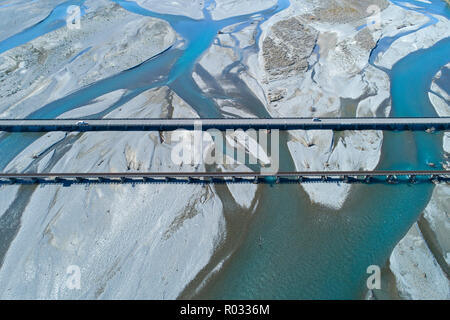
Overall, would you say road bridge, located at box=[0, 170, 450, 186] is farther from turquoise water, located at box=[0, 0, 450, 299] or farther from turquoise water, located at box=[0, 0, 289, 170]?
turquoise water, located at box=[0, 0, 289, 170]

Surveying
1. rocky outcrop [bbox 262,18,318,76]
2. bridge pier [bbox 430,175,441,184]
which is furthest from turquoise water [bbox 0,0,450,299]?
rocky outcrop [bbox 262,18,318,76]

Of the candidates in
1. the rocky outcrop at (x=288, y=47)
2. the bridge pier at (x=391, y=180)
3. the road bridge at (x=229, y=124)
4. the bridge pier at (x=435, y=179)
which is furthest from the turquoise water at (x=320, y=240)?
the rocky outcrop at (x=288, y=47)

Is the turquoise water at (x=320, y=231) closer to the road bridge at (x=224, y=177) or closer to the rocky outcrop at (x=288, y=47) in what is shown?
the road bridge at (x=224, y=177)

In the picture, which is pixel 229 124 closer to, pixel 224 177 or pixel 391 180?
pixel 224 177

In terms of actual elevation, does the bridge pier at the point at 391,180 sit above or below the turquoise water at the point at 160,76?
below

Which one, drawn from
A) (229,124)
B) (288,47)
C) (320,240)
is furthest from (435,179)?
(288,47)
